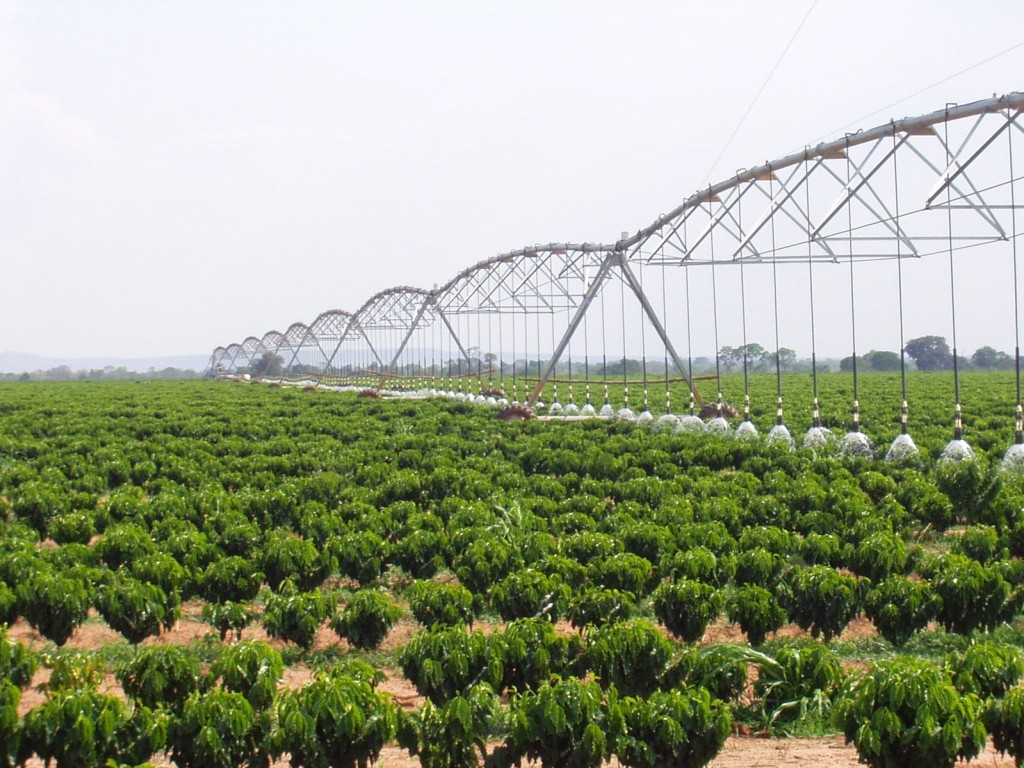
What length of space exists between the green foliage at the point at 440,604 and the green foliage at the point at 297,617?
0.83 m

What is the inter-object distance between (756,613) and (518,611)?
208 centimetres

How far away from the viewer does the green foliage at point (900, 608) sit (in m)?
9.09

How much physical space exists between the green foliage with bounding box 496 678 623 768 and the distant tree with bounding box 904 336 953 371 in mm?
94603

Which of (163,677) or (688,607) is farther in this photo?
(688,607)

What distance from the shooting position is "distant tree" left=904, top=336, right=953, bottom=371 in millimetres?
96438

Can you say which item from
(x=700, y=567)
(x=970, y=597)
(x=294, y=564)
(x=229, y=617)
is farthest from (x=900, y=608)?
(x=294, y=564)

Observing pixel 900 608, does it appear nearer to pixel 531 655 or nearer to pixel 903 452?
pixel 531 655

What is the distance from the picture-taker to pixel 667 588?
9.60m

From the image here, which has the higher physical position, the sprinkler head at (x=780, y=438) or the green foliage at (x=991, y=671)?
the sprinkler head at (x=780, y=438)

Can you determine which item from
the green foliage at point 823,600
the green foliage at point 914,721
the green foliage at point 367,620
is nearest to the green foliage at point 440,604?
the green foliage at point 367,620

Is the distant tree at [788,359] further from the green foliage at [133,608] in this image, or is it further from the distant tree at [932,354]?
the green foliage at [133,608]

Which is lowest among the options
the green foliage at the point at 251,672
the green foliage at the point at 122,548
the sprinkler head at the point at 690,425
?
the green foliage at the point at 251,672

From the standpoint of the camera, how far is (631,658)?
789 cm

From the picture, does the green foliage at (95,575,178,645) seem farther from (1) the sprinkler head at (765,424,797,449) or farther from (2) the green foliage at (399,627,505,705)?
(1) the sprinkler head at (765,424,797,449)
